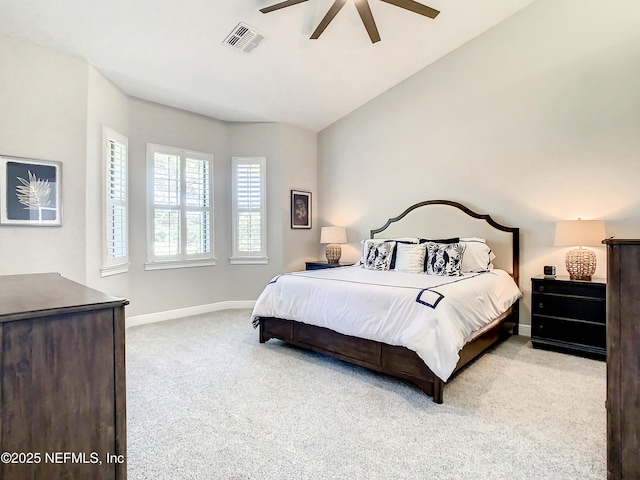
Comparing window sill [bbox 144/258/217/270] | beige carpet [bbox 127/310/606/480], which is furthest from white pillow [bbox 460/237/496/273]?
window sill [bbox 144/258/217/270]

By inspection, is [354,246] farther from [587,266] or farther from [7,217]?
[7,217]

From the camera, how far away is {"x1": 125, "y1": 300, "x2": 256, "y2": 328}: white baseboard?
4496mm

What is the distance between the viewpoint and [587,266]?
3.50 meters

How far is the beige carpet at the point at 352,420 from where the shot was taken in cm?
177

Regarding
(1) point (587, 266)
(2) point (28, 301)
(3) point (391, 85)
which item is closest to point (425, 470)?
(2) point (28, 301)

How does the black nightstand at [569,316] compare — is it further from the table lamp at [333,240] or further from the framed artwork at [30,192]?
the framed artwork at [30,192]

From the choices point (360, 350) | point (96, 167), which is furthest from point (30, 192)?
point (360, 350)

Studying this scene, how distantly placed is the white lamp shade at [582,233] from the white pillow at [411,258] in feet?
4.48

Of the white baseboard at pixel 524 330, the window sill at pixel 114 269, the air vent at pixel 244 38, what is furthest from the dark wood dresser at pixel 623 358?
the window sill at pixel 114 269

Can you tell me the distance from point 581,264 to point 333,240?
3076 mm

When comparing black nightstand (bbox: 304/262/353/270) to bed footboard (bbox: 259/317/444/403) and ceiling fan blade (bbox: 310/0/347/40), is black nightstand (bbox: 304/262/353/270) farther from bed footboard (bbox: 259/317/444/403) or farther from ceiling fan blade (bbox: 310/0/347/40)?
ceiling fan blade (bbox: 310/0/347/40)

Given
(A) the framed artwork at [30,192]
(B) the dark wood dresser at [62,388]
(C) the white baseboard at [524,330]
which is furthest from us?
(C) the white baseboard at [524,330]

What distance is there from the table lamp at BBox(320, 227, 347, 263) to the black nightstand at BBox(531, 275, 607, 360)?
265cm

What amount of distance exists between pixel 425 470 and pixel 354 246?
3.98 metres
